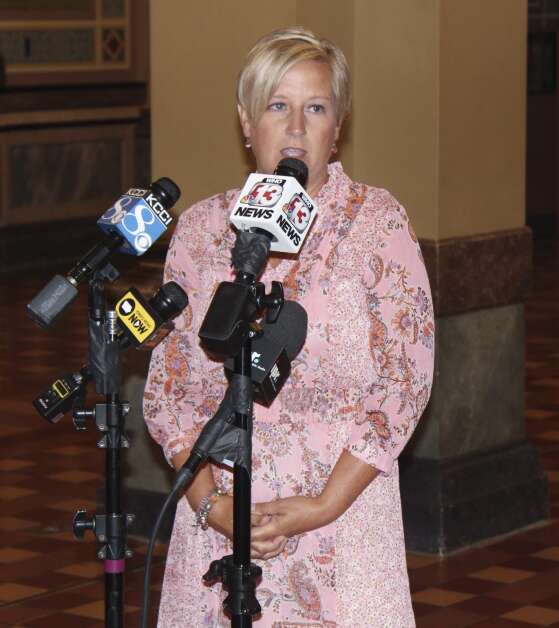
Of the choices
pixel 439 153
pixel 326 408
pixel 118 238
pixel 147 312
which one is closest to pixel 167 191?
pixel 118 238

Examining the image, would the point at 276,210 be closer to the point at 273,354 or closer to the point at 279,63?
Result: the point at 273,354

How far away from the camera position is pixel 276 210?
225cm

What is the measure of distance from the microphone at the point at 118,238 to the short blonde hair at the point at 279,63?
0.28 metres

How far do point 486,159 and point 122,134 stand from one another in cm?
874

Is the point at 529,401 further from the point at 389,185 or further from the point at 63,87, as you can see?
the point at 63,87

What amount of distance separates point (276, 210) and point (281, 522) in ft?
1.99

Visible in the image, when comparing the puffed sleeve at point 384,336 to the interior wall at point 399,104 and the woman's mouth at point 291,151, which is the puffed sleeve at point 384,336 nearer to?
the woman's mouth at point 291,151

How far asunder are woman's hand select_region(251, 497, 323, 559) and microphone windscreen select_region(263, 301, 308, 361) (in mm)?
357

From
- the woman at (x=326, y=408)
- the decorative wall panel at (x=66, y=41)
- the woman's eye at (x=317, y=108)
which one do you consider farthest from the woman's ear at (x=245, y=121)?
the decorative wall panel at (x=66, y=41)

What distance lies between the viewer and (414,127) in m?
5.20

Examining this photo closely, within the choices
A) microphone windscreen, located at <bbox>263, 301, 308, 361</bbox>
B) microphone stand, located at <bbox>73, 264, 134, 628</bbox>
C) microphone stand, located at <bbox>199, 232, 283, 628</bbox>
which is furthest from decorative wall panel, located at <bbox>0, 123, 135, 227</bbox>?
microphone stand, located at <bbox>199, 232, 283, 628</bbox>

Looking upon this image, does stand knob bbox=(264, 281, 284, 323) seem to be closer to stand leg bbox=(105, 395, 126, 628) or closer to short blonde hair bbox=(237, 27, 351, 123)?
stand leg bbox=(105, 395, 126, 628)

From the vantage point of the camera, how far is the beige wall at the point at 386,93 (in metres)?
5.15

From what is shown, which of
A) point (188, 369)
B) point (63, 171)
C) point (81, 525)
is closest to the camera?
point (81, 525)
